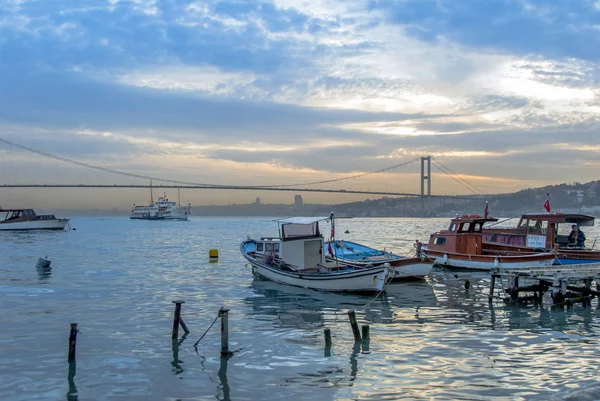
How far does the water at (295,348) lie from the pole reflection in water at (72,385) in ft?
0.11

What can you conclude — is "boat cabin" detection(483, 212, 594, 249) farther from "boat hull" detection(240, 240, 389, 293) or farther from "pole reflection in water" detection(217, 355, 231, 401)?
"pole reflection in water" detection(217, 355, 231, 401)

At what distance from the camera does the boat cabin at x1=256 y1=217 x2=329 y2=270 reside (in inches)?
899

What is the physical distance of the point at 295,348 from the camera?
41.8 ft

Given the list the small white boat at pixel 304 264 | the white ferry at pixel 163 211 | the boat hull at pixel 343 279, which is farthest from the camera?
the white ferry at pixel 163 211

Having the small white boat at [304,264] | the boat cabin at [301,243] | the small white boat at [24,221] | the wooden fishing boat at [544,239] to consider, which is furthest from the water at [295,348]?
the small white boat at [24,221]

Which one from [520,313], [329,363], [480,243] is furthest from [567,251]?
[329,363]

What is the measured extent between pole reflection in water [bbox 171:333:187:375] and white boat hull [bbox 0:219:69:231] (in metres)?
75.3

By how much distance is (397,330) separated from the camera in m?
14.6

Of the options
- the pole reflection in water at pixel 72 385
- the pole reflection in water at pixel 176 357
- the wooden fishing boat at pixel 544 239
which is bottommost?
the pole reflection in water at pixel 72 385

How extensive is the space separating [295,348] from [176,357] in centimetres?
264

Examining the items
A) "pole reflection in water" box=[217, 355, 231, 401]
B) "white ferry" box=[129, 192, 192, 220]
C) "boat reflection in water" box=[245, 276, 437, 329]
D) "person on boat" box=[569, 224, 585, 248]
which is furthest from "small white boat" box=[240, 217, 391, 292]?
"white ferry" box=[129, 192, 192, 220]

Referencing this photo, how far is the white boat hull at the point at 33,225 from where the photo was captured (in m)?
79.4

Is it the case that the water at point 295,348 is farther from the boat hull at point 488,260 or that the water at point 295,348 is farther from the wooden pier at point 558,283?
the boat hull at point 488,260

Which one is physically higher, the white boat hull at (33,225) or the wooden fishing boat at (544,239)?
the wooden fishing boat at (544,239)
